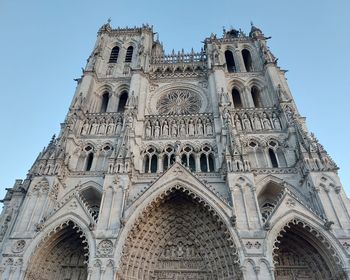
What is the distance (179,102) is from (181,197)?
8.48 meters

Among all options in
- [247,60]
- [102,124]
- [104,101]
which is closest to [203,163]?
[102,124]

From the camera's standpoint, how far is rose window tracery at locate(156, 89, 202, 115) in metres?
20.8

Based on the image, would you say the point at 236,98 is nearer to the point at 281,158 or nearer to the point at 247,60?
the point at 247,60

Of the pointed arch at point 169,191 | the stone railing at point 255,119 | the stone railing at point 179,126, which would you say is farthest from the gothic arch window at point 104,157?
the stone railing at point 255,119

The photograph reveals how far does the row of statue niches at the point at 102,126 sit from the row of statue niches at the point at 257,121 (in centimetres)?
723

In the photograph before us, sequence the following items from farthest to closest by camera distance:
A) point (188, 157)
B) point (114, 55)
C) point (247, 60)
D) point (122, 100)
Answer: point (114, 55) < point (247, 60) < point (122, 100) < point (188, 157)

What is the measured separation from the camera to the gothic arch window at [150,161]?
659 inches

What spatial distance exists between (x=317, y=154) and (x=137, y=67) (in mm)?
13681

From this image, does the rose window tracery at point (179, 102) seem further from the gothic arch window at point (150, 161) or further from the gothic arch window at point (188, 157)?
the gothic arch window at point (188, 157)

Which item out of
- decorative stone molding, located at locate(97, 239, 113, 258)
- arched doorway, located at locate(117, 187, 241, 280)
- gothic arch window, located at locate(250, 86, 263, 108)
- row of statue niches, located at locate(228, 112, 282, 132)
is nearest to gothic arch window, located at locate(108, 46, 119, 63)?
gothic arch window, located at locate(250, 86, 263, 108)

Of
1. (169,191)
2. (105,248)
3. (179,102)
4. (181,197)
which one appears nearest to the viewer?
(105,248)

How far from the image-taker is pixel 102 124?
19094 mm

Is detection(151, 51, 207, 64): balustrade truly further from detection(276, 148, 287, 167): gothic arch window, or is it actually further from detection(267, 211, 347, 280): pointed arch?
detection(267, 211, 347, 280): pointed arch

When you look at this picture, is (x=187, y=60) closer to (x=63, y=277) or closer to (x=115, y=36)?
(x=115, y=36)
